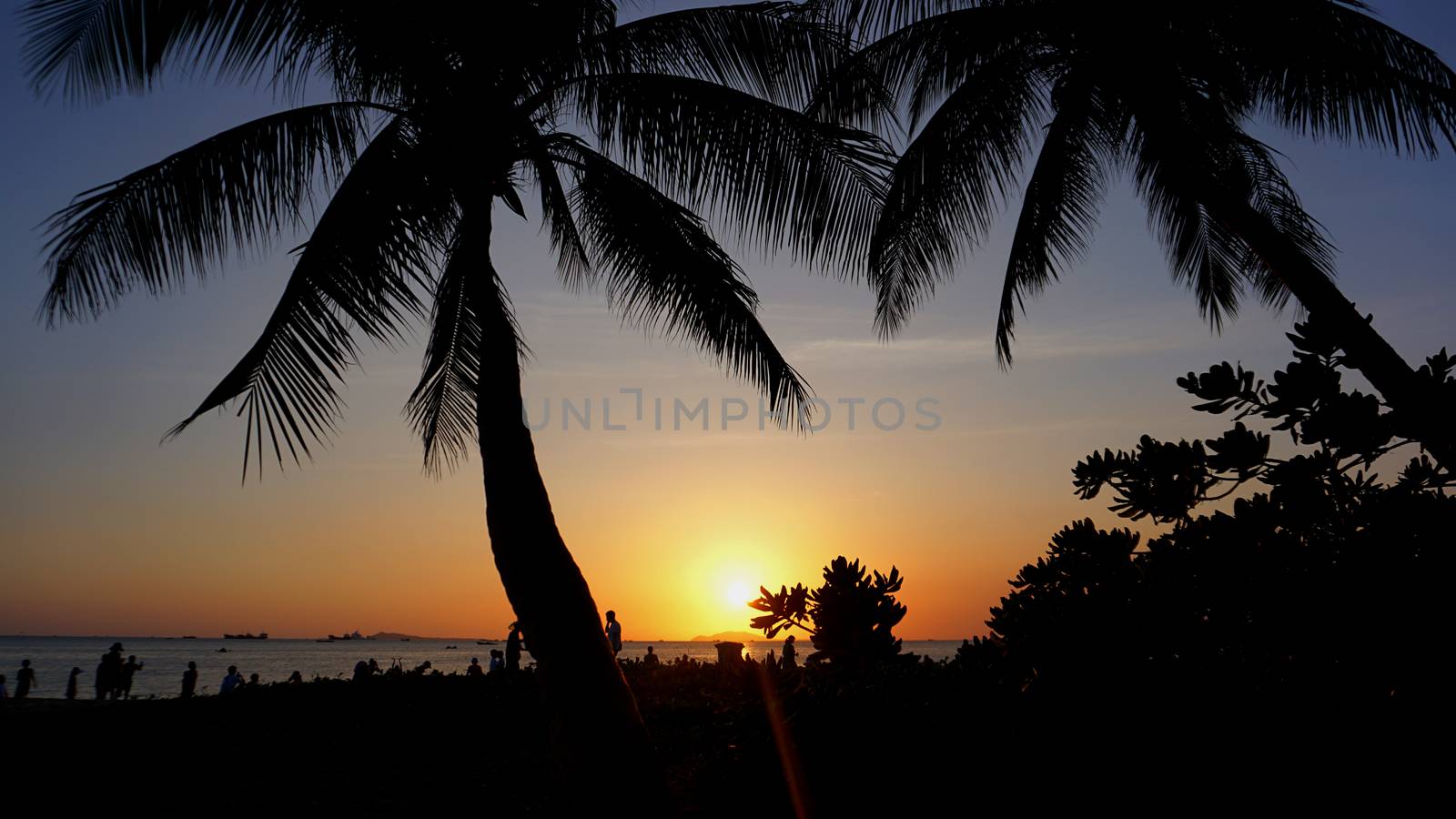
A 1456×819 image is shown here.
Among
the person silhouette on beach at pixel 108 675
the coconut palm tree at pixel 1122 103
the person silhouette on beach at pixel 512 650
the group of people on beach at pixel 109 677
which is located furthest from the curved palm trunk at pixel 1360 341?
the person silhouette on beach at pixel 108 675

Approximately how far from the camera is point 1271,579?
2842 mm

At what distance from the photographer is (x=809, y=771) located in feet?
12.3

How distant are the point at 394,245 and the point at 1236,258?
9925 millimetres

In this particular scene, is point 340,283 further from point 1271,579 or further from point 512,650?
point 512,650

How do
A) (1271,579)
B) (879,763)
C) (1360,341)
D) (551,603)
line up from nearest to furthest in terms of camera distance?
(1271,579), (879,763), (1360,341), (551,603)

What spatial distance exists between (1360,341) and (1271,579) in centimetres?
242

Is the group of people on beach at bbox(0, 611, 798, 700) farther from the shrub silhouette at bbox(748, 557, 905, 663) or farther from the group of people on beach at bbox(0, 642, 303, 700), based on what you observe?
the shrub silhouette at bbox(748, 557, 905, 663)

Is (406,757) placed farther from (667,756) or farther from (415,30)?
(415,30)

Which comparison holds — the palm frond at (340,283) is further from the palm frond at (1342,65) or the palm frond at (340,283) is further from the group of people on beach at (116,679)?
Result: the group of people on beach at (116,679)

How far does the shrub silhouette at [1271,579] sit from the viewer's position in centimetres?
254

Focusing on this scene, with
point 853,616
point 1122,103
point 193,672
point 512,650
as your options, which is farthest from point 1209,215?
point 193,672

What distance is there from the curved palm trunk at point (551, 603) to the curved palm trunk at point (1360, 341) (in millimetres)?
4198

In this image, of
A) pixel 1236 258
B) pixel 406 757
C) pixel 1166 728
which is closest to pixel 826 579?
pixel 1166 728

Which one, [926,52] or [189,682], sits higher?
[926,52]
